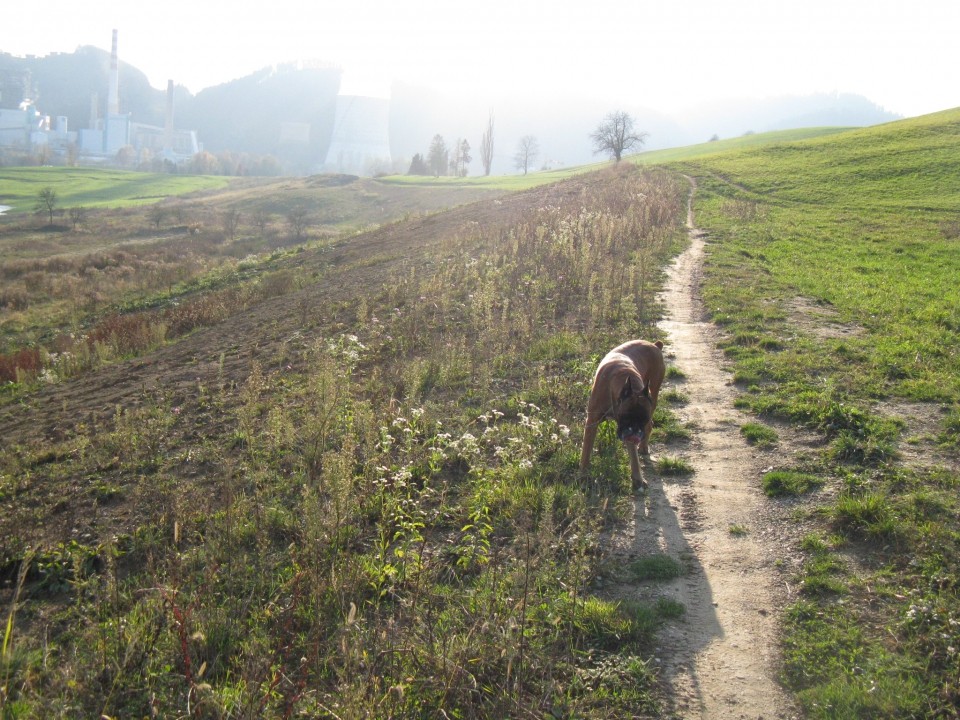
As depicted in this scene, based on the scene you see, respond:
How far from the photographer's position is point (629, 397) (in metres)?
6.46

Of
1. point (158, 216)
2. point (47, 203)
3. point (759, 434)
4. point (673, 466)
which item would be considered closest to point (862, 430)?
point (759, 434)

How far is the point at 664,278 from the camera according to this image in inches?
648

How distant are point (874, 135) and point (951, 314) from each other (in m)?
46.6

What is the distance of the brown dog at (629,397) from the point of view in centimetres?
641

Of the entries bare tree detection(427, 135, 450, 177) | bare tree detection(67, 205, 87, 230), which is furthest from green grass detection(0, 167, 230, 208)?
bare tree detection(427, 135, 450, 177)

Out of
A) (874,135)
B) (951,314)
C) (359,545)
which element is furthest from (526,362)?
(874,135)

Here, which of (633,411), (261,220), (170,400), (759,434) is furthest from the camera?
(261,220)

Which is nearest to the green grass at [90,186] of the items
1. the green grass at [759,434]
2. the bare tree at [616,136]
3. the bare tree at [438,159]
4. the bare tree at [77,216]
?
the bare tree at [77,216]

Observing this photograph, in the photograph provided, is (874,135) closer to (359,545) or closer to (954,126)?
(954,126)

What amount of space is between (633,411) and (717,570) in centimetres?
165

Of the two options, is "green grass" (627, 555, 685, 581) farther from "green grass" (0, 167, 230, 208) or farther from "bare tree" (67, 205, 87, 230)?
"green grass" (0, 167, 230, 208)

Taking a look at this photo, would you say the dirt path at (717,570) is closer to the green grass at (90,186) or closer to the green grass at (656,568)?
the green grass at (656,568)

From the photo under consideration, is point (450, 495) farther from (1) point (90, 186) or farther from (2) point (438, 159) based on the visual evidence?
(2) point (438, 159)

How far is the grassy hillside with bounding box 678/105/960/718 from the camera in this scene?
4.26 m
